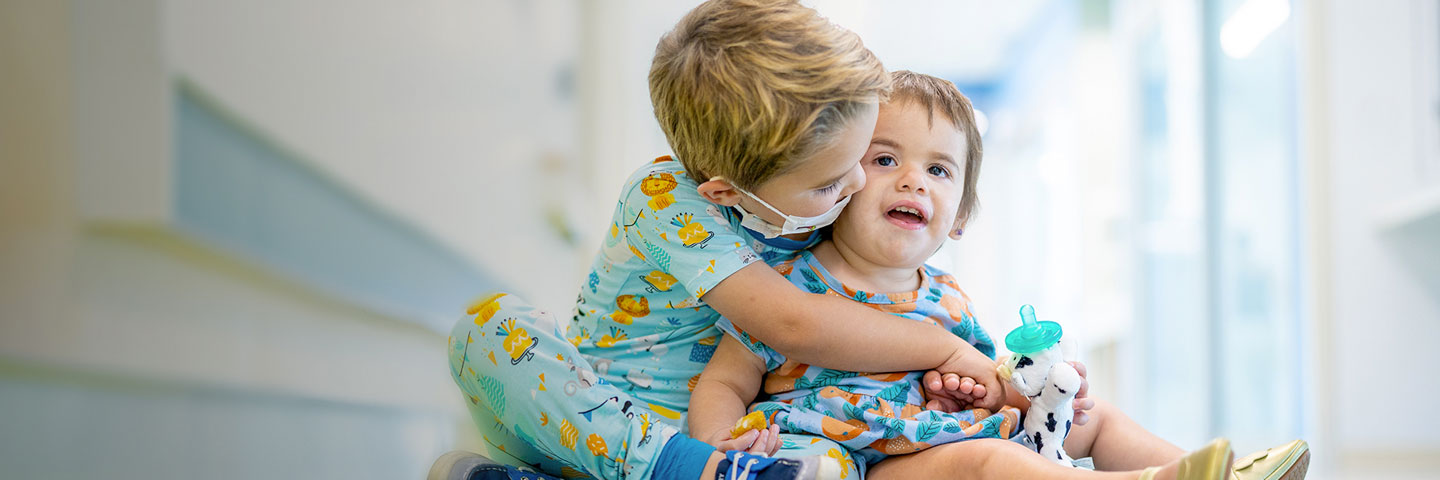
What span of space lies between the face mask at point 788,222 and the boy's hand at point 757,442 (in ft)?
0.63

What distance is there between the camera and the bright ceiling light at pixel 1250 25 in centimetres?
317

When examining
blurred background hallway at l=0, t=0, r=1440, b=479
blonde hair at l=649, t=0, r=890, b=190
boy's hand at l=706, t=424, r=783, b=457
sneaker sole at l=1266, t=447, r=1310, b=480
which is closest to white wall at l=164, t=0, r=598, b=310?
blurred background hallway at l=0, t=0, r=1440, b=479

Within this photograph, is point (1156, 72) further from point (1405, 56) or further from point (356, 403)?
point (356, 403)

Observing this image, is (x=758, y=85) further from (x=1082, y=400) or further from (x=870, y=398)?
(x=1082, y=400)

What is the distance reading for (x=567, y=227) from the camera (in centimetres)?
226

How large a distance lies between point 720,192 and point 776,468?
273mm

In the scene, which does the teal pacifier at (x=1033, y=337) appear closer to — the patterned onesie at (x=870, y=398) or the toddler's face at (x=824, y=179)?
the patterned onesie at (x=870, y=398)

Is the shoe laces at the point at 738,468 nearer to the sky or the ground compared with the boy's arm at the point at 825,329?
nearer to the ground

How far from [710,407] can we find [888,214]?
0.86ft

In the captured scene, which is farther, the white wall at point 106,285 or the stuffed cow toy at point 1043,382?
the stuffed cow toy at point 1043,382

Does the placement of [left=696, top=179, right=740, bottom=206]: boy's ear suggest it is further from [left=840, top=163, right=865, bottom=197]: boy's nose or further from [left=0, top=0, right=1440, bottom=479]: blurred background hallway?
[left=0, top=0, right=1440, bottom=479]: blurred background hallway

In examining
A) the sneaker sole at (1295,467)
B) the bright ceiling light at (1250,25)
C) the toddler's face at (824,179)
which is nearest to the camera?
the sneaker sole at (1295,467)

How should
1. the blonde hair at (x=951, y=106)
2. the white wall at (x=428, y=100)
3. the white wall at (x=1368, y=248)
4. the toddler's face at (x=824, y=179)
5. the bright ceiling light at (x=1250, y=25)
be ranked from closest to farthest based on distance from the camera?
1. the white wall at (x=428, y=100)
2. the toddler's face at (x=824, y=179)
3. the blonde hair at (x=951, y=106)
4. the white wall at (x=1368, y=248)
5. the bright ceiling light at (x=1250, y=25)

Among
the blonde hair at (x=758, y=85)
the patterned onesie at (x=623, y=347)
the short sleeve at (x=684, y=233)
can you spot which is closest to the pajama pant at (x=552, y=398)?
the patterned onesie at (x=623, y=347)
